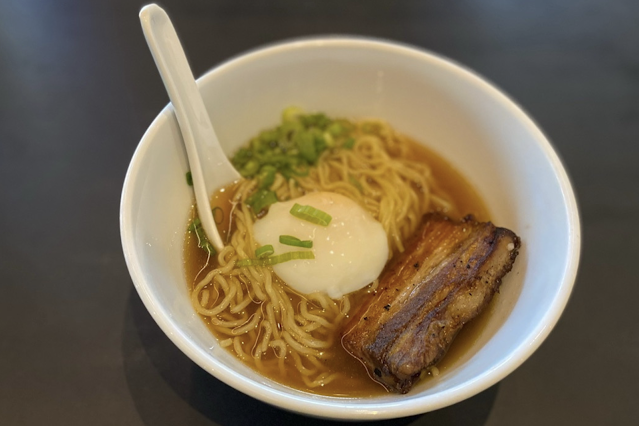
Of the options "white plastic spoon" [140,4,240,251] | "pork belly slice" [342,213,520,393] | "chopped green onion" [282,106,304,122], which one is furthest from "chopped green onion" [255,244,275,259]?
"chopped green onion" [282,106,304,122]

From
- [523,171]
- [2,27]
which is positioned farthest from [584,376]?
[2,27]

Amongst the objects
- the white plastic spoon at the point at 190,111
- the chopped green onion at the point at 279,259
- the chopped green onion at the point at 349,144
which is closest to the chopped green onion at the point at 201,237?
the white plastic spoon at the point at 190,111

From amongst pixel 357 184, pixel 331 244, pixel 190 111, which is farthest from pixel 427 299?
pixel 190 111

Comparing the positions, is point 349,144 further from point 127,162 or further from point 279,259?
point 127,162

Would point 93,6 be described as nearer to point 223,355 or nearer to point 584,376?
point 223,355

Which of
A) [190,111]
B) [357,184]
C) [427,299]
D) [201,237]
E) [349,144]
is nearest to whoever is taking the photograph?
[427,299]
